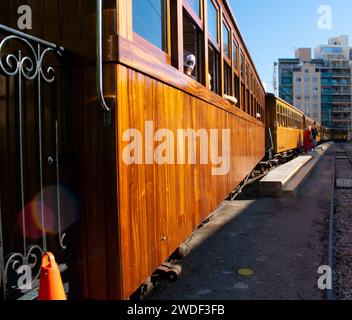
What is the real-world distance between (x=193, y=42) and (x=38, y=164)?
237 cm

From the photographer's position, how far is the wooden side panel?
227cm

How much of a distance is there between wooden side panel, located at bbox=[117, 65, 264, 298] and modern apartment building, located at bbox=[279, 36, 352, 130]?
323 ft

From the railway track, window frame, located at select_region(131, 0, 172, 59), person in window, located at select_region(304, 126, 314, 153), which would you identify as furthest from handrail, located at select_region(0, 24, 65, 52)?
person in window, located at select_region(304, 126, 314, 153)

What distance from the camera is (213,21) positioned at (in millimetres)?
4703

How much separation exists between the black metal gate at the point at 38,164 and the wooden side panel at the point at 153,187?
0.31 m

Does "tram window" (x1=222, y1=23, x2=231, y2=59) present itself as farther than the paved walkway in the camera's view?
Yes

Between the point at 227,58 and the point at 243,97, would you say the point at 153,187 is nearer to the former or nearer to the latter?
the point at 227,58

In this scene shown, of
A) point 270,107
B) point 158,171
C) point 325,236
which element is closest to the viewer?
point 158,171

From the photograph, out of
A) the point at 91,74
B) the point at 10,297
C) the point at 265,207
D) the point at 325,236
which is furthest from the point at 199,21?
the point at 265,207

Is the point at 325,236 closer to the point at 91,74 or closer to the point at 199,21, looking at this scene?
the point at 199,21

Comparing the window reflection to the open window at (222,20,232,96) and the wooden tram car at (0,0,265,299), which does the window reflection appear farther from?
the wooden tram car at (0,0,265,299)

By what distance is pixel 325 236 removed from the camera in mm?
5766

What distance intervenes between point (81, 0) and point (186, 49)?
1794 mm

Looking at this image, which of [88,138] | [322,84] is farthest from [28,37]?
[322,84]
